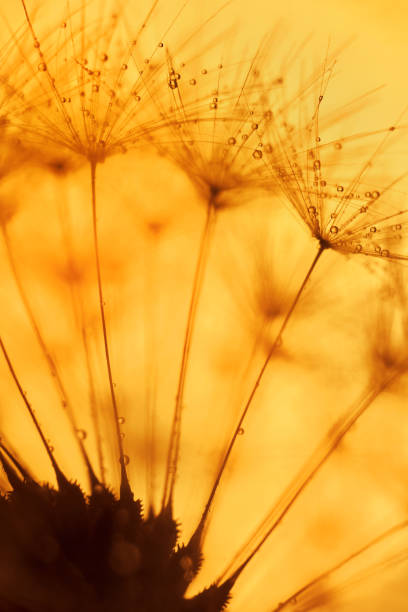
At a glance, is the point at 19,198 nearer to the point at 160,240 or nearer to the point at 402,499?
the point at 160,240

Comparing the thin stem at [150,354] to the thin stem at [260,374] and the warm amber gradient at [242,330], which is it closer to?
the warm amber gradient at [242,330]

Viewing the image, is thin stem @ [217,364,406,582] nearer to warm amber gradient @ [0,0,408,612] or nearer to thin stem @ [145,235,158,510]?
warm amber gradient @ [0,0,408,612]

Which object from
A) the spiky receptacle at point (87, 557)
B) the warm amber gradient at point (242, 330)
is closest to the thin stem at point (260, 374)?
the warm amber gradient at point (242, 330)

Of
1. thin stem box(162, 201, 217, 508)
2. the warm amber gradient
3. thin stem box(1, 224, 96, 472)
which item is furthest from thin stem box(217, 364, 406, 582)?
thin stem box(1, 224, 96, 472)

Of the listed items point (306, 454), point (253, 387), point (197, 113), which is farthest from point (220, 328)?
point (197, 113)

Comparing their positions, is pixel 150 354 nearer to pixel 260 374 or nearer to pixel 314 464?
pixel 260 374

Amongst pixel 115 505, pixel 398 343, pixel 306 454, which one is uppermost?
pixel 398 343
